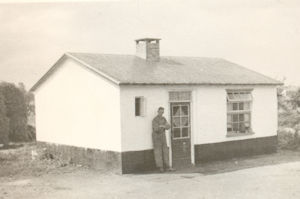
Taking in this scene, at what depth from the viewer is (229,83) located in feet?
56.0

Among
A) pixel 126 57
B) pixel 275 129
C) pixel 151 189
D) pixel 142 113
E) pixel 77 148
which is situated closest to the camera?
pixel 151 189

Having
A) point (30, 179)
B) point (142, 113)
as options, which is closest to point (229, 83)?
point (142, 113)

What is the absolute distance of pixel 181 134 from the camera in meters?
16.0

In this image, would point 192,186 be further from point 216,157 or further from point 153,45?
point 153,45

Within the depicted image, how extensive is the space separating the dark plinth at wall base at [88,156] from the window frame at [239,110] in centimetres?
482

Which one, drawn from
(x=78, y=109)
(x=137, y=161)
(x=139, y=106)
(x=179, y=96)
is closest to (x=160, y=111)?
(x=139, y=106)

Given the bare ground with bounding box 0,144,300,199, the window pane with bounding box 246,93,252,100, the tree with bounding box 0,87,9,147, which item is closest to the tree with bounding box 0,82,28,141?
the tree with bounding box 0,87,9,147

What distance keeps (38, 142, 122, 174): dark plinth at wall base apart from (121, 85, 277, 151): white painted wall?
62 centimetres

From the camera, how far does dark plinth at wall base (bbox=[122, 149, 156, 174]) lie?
14305mm

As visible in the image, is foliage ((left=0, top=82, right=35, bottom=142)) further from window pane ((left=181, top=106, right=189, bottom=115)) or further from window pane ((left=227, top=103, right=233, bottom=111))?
window pane ((left=227, top=103, right=233, bottom=111))

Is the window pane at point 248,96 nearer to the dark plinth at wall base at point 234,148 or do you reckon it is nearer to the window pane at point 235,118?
the window pane at point 235,118

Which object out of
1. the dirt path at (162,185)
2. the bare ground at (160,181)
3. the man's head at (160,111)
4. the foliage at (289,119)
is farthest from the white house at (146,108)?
the foliage at (289,119)

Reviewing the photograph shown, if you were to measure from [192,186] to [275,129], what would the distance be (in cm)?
813

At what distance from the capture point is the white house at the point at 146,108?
14578mm
